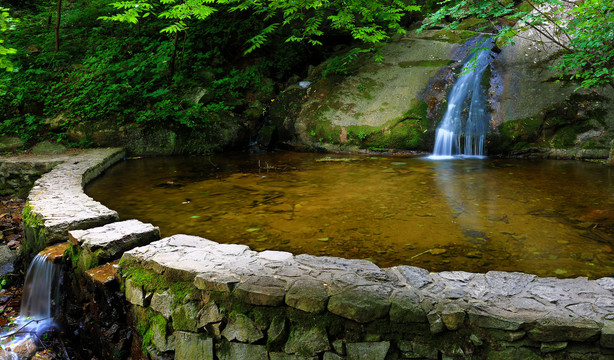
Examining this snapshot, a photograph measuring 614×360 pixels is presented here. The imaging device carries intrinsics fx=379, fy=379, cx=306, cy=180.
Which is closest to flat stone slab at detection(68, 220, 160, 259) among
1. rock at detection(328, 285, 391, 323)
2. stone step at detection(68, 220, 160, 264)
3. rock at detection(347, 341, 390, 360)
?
stone step at detection(68, 220, 160, 264)

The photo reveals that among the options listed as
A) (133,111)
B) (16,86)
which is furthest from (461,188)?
(16,86)

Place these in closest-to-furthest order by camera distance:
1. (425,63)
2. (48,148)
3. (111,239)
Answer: (111,239), (48,148), (425,63)

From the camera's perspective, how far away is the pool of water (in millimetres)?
3535

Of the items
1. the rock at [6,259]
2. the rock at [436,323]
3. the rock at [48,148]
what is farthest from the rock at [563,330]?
the rock at [48,148]

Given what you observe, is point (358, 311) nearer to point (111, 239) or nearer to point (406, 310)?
point (406, 310)

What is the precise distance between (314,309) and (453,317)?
75cm

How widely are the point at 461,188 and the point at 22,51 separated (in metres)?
12.4

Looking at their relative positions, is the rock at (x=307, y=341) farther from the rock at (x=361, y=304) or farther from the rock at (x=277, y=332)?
the rock at (x=361, y=304)

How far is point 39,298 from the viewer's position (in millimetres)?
3332

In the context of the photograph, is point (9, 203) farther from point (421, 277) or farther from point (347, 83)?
point (347, 83)

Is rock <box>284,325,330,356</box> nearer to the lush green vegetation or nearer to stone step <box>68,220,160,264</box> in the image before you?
→ stone step <box>68,220,160,264</box>

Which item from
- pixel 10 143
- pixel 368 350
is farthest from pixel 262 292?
pixel 10 143

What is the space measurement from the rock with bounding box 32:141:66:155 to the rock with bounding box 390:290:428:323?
9239mm

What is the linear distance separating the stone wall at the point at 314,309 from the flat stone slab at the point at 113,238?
2 centimetres
